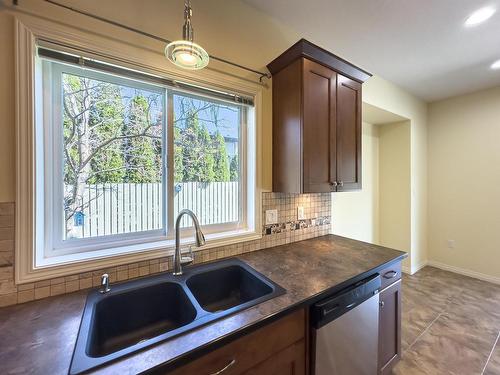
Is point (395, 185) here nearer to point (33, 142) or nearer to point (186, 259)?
point (186, 259)

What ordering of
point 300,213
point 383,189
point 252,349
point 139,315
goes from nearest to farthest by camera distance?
point 252,349, point 139,315, point 300,213, point 383,189

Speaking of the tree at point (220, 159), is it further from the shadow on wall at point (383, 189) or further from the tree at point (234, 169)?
the shadow on wall at point (383, 189)

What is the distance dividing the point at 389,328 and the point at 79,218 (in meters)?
2.04

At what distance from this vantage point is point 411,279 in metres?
3.07

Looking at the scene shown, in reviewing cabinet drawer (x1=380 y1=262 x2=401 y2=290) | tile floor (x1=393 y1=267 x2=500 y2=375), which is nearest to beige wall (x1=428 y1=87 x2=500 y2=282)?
tile floor (x1=393 y1=267 x2=500 y2=375)

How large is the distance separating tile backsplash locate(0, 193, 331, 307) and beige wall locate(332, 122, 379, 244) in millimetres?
867

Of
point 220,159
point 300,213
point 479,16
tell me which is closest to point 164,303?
point 220,159

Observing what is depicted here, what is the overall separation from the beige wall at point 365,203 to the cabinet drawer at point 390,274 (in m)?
1.20

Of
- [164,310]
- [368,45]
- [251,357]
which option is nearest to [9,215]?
[164,310]

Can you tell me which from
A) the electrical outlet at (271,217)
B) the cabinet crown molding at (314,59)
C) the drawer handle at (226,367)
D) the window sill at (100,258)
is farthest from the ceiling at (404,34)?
the drawer handle at (226,367)

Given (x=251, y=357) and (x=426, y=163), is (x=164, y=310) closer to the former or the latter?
(x=251, y=357)

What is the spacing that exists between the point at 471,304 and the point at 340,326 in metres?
2.48

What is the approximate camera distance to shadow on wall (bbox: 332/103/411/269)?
3.09m

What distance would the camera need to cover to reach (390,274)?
1455 millimetres
